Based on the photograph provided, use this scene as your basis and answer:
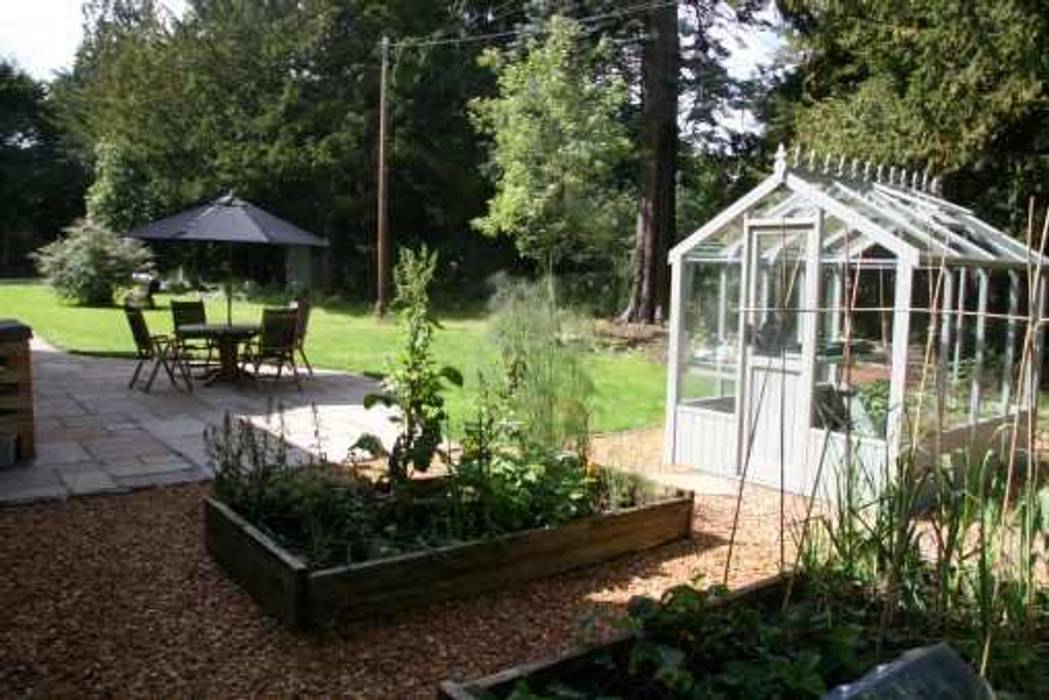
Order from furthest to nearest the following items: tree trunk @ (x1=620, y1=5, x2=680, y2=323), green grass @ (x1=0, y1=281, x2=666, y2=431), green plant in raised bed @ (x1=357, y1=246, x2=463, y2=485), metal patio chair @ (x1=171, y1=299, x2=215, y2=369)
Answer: tree trunk @ (x1=620, y1=5, x2=680, y2=323), metal patio chair @ (x1=171, y1=299, x2=215, y2=369), green grass @ (x1=0, y1=281, x2=666, y2=431), green plant in raised bed @ (x1=357, y1=246, x2=463, y2=485)

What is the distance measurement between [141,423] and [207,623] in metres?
3.90

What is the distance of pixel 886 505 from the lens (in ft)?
9.50

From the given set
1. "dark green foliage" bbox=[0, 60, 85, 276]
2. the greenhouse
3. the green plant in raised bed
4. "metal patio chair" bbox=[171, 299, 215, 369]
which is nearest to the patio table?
"metal patio chair" bbox=[171, 299, 215, 369]

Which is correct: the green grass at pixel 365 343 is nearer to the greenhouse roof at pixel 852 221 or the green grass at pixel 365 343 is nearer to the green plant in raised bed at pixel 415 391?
the green plant in raised bed at pixel 415 391

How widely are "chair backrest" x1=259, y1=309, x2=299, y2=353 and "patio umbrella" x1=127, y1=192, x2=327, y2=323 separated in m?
0.75

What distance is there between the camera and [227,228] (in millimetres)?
8430

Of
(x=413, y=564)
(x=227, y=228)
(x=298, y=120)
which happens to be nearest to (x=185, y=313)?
(x=227, y=228)

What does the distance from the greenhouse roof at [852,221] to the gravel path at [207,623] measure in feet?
6.64

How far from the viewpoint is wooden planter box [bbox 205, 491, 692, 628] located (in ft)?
10.5

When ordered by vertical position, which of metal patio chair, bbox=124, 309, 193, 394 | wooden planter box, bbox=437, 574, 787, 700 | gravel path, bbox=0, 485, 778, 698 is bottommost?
gravel path, bbox=0, 485, 778, 698

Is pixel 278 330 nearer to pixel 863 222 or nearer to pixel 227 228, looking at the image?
pixel 227 228

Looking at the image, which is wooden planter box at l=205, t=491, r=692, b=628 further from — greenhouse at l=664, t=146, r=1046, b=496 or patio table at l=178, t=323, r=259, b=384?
patio table at l=178, t=323, r=259, b=384

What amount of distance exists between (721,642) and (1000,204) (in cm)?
1126

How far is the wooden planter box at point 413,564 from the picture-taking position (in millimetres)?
3191
